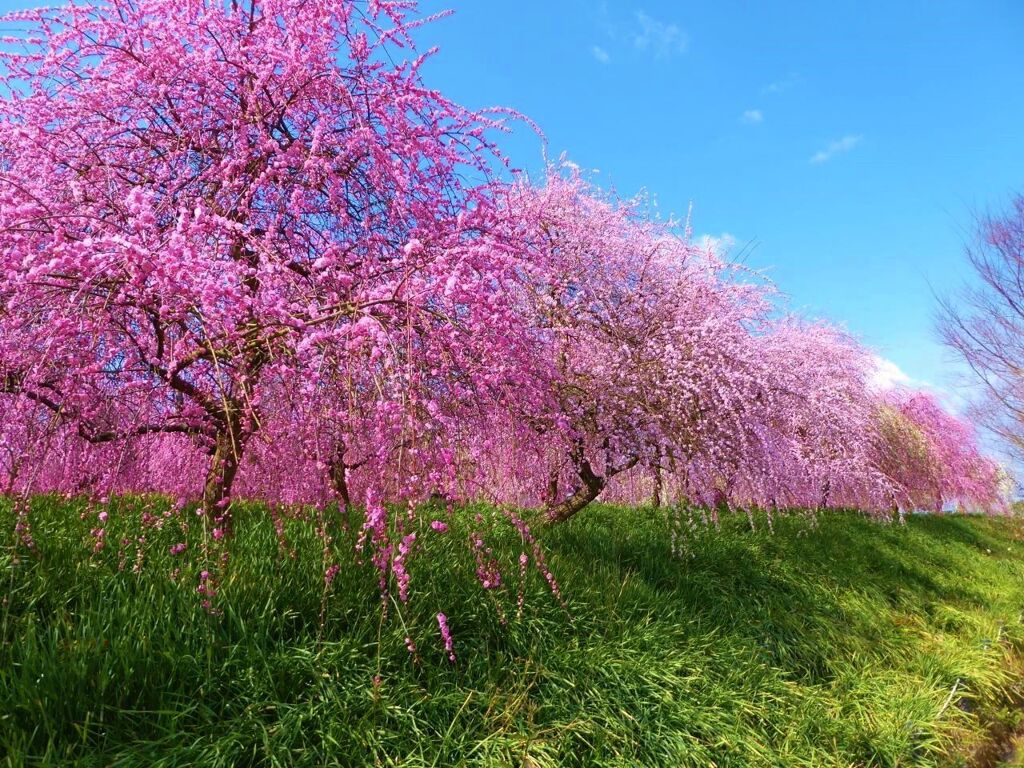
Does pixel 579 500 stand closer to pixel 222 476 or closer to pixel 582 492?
pixel 582 492

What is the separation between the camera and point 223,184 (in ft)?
13.9

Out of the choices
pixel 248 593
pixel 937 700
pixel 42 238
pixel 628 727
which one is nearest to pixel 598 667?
pixel 628 727

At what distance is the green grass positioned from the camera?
2928 millimetres

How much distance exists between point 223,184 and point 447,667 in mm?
3578

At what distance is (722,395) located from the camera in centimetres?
634

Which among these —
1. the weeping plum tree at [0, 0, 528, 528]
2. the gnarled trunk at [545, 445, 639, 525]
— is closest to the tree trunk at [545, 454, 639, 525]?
the gnarled trunk at [545, 445, 639, 525]

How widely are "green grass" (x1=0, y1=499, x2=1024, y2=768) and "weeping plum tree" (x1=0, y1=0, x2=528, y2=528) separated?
773 mm

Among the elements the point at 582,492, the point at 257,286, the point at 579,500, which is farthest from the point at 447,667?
the point at 582,492

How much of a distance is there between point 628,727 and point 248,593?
8.21 ft

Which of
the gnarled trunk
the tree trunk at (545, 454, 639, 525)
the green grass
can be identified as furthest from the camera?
the tree trunk at (545, 454, 639, 525)

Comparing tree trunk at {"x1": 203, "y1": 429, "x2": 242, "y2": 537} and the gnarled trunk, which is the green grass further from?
the gnarled trunk

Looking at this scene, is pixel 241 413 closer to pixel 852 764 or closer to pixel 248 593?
pixel 248 593

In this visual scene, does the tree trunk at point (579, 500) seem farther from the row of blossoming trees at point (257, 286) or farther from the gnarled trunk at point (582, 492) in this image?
the row of blossoming trees at point (257, 286)

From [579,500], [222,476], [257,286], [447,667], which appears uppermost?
[257,286]
